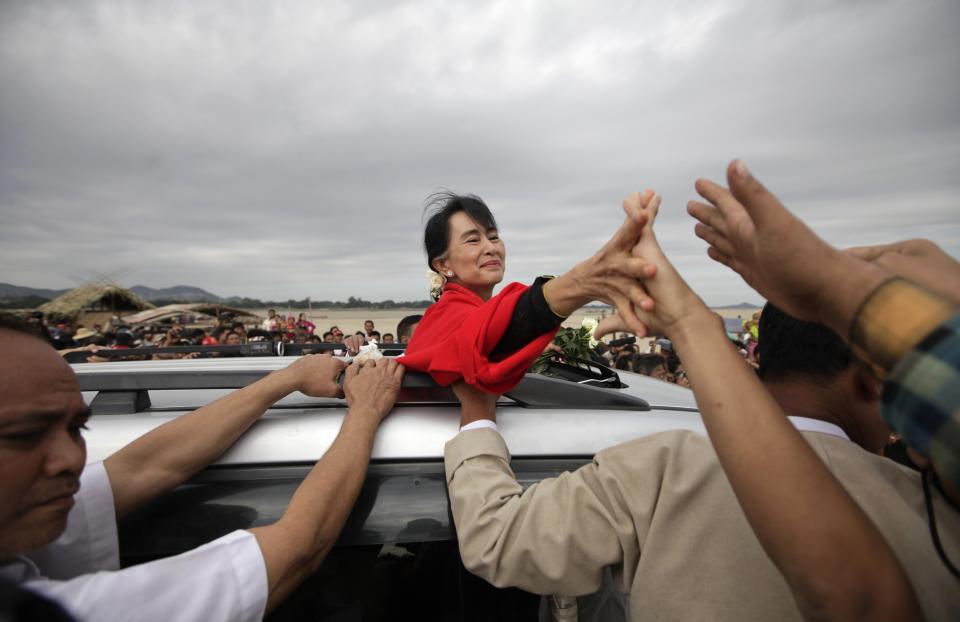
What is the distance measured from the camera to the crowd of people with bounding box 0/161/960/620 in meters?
0.68

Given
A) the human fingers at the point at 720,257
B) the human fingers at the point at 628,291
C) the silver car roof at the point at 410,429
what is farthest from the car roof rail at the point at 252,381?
the human fingers at the point at 720,257

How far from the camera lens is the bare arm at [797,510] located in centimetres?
68

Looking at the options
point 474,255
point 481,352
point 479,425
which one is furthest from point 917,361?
point 474,255

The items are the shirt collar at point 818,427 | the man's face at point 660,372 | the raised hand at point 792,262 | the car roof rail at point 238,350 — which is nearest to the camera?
the raised hand at point 792,262

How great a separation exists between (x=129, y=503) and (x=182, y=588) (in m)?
0.50

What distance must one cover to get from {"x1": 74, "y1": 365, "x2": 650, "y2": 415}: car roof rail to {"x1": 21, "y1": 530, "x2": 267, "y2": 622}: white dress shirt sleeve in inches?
29.0

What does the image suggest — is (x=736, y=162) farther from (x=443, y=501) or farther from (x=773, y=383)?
(x=443, y=501)

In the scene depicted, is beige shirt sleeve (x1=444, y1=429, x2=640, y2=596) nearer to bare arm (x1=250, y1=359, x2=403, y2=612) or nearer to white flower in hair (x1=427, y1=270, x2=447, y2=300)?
bare arm (x1=250, y1=359, x2=403, y2=612)

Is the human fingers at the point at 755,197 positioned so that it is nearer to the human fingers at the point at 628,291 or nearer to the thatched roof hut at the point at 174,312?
the human fingers at the point at 628,291

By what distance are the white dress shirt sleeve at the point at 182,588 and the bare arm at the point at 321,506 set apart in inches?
1.5

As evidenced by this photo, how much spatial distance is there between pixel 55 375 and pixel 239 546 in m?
0.55

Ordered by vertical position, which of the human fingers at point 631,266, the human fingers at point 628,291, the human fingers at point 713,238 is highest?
the human fingers at point 713,238

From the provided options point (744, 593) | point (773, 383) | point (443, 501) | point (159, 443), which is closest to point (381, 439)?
point (443, 501)

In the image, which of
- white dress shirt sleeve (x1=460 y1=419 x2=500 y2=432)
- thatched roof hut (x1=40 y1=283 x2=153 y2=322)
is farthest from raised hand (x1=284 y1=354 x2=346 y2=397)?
thatched roof hut (x1=40 y1=283 x2=153 y2=322)
